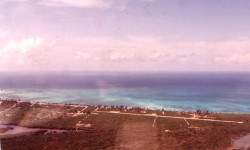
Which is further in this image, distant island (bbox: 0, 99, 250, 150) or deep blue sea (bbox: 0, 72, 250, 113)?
deep blue sea (bbox: 0, 72, 250, 113)

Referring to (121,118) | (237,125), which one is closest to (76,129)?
(121,118)

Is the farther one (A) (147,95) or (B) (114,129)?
(A) (147,95)

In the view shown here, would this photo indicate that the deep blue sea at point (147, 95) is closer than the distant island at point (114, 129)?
No

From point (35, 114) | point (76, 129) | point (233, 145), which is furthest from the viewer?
point (35, 114)

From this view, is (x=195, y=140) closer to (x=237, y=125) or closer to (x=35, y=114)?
(x=237, y=125)

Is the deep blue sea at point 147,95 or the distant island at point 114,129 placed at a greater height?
the deep blue sea at point 147,95

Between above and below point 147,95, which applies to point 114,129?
below

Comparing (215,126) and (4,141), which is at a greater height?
(215,126)

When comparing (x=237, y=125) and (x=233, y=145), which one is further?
(x=237, y=125)
